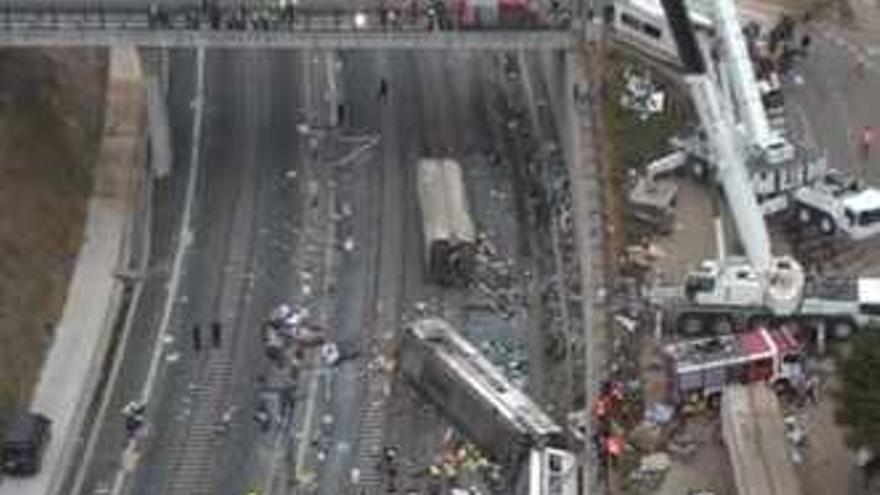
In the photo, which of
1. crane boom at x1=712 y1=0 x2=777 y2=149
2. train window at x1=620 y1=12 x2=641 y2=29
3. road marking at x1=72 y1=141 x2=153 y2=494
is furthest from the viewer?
train window at x1=620 y1=12 x2=641 y2=29

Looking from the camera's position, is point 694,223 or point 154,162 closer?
point 694,223

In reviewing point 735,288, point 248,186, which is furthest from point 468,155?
point 735,288

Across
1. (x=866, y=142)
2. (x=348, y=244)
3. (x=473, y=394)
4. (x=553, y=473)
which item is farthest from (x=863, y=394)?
(x=348, y=244)

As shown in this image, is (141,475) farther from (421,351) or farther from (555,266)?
(555,266)

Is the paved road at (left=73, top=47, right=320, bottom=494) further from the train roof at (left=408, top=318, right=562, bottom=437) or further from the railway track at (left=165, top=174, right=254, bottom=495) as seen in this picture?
the train roof at (left=408, top=318, right=562, bottom=437)

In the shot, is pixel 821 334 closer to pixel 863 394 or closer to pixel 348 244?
pixel 863 394

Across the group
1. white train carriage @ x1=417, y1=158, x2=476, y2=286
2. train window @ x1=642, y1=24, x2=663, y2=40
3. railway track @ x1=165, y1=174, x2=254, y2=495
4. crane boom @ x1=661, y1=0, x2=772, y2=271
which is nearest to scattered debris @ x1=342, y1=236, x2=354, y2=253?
white train carriage @ x1=417, y1=158, x2=476, y2=286
